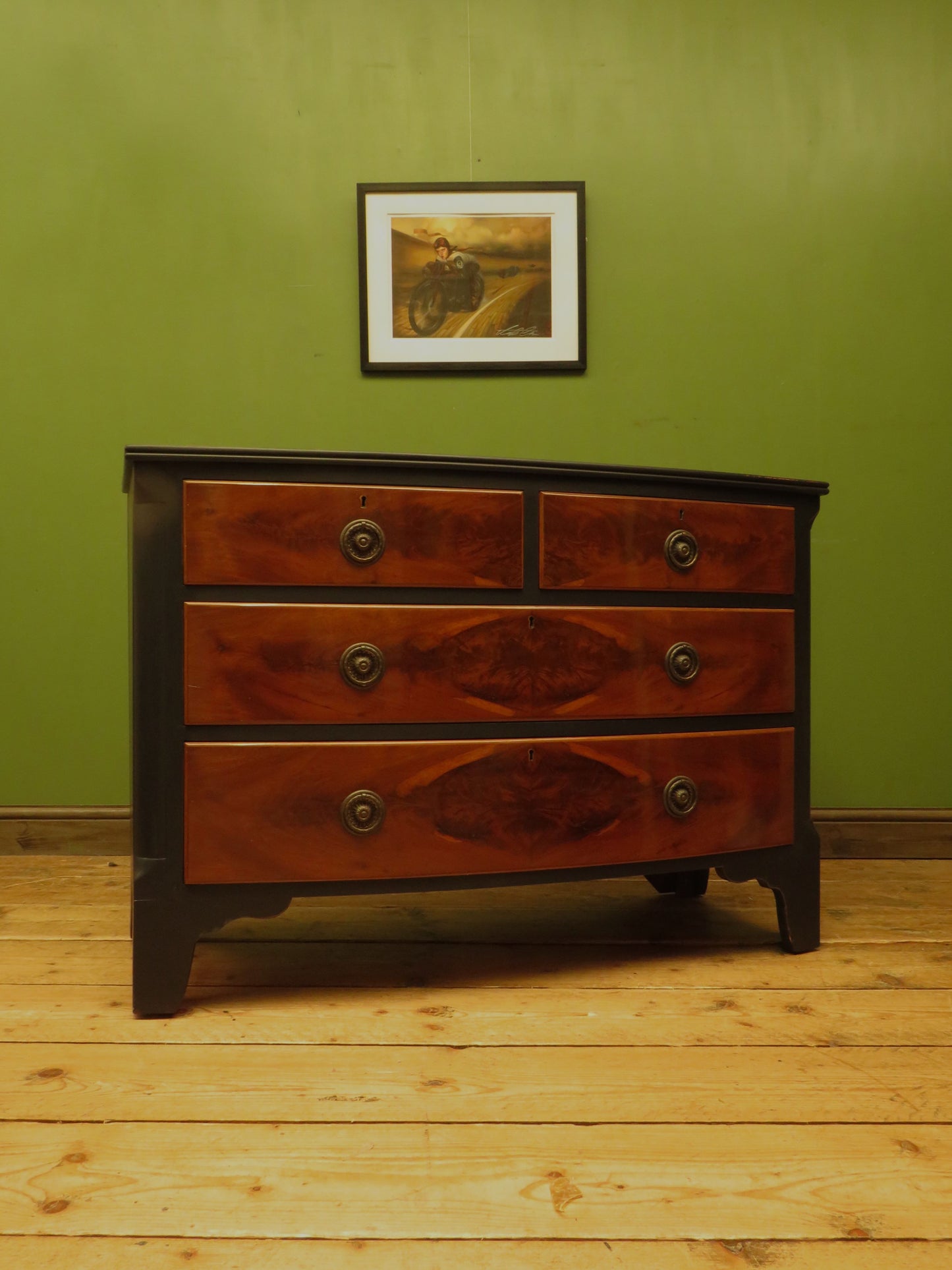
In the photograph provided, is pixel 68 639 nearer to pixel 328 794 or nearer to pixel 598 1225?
pixel 328 794

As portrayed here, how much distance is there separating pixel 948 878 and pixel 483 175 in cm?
224

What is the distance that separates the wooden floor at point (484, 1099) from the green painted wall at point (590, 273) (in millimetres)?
892

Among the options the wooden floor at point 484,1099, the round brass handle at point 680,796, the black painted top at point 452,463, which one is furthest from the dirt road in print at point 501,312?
the wooden floor at point 484,1099

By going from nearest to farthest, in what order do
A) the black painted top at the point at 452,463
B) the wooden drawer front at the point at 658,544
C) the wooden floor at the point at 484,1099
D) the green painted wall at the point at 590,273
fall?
1. the wooden floor at the point at 484,1099
2. the black painted top at the point at 452,463
3. the wooden drawer front at the point at 658,544
4. the green painted wall at the point at 590,273

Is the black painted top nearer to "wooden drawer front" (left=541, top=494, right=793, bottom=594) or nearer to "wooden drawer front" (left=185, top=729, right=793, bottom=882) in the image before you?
"wooden drawer front" (left=541, top=494, right=793, bottom=594)

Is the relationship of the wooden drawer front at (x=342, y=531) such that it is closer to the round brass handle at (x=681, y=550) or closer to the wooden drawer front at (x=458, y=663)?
the wooden drawer front at (x=458, y=663)

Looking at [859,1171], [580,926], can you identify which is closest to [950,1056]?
[859,1171]

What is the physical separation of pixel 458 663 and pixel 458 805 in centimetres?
24

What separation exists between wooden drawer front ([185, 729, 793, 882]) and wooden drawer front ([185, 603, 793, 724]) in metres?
0.06

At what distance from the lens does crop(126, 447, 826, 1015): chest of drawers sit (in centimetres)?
140

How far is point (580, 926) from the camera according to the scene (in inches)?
72.8

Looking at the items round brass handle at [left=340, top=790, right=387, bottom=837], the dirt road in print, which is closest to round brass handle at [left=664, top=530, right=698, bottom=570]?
round brass handle at [left=340, top=790, right=387, bottom=837]

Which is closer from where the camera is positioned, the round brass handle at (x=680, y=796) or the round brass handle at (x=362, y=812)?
the round brass handle at (x=362, y=812)

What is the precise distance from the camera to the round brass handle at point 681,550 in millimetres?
1599
